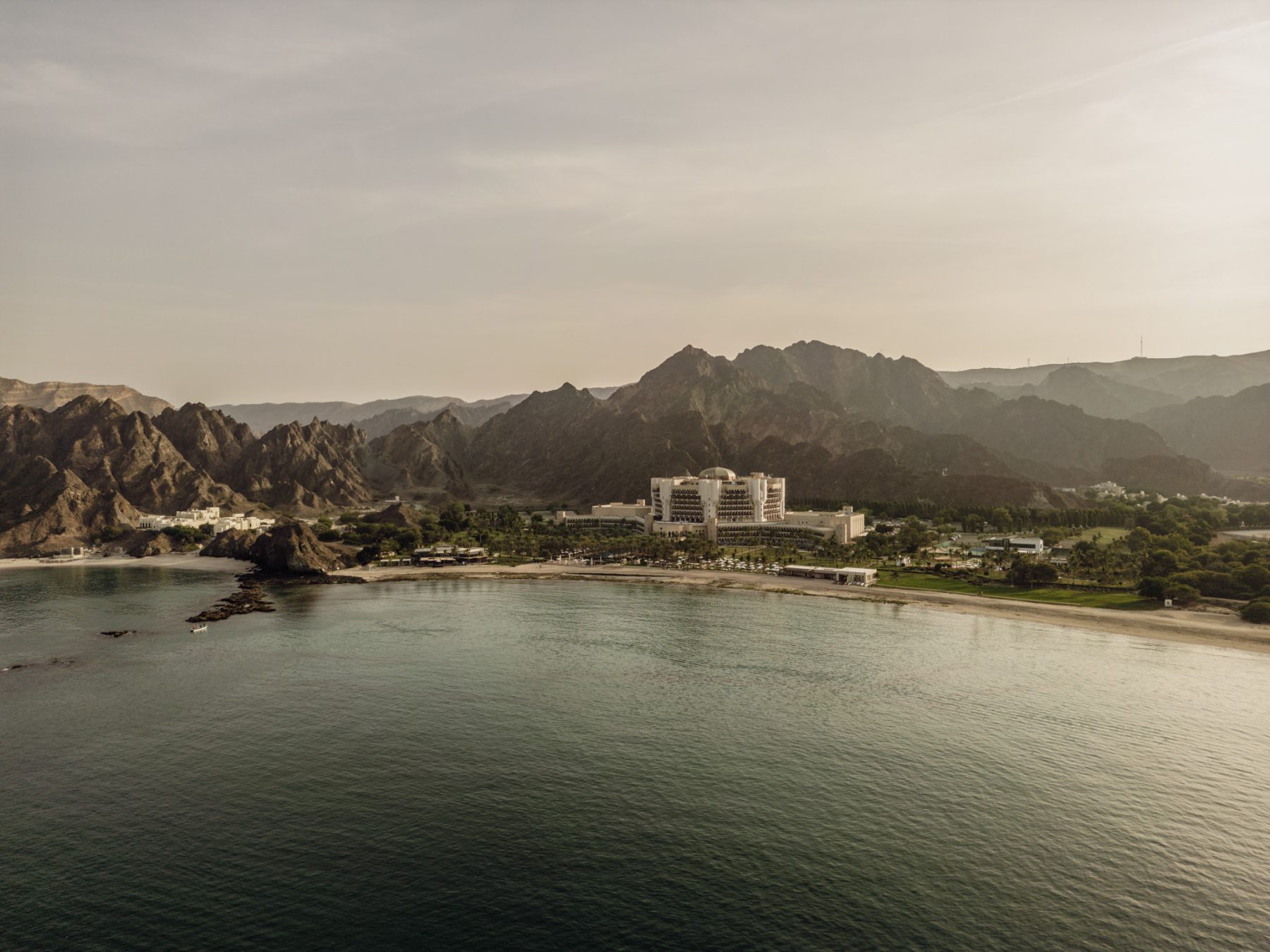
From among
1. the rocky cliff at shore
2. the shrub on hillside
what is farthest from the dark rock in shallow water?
the shrub on hillside

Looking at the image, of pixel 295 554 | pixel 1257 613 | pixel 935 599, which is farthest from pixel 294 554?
pixel 1257 613

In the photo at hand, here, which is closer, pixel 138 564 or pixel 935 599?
pixel 935 599

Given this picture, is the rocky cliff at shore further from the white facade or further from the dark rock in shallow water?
the white facade

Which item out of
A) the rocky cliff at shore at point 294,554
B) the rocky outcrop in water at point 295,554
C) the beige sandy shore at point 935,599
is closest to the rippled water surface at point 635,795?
the beige sandy shore at point 935,599

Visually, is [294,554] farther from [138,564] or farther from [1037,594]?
[1037,594]

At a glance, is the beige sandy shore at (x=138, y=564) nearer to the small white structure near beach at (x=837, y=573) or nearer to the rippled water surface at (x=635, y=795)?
the rippled water surface at (x=635, y=795)

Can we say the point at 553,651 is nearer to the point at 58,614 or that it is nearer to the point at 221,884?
the point at 221,884
